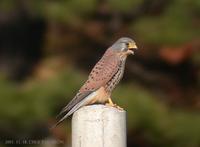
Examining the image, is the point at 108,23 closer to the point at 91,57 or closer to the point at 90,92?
the point at 91,57

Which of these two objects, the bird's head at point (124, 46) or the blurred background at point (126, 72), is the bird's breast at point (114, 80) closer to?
the bird's head at point (124, 46)

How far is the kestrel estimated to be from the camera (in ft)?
17.7

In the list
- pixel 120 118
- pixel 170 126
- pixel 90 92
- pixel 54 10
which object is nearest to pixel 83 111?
pixel 120 118

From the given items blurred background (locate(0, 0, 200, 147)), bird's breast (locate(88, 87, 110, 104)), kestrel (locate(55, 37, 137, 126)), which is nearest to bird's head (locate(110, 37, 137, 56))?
kestrel (locate(55, 37, 137, 126))

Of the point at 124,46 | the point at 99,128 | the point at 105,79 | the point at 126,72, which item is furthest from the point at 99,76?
the point at 126,72

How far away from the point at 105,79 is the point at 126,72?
3.89 m

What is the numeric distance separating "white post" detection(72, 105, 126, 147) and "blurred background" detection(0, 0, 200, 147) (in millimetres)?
3317

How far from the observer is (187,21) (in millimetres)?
8836

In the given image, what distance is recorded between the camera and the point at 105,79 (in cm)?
562

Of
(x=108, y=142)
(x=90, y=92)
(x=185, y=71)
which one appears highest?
(x=185, y=71)

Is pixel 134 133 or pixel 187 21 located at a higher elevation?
pixel 187 21

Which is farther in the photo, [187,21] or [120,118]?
[187,21]

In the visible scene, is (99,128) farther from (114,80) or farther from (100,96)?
(114,80)

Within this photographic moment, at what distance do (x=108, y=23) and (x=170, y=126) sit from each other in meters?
2.09
